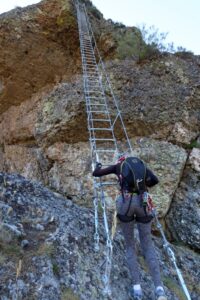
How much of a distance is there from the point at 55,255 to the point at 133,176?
1.43m

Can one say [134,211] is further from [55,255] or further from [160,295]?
[55,255]

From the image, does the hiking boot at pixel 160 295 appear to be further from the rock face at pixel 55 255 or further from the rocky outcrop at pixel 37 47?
the rocky outcrop at pixel 37 47

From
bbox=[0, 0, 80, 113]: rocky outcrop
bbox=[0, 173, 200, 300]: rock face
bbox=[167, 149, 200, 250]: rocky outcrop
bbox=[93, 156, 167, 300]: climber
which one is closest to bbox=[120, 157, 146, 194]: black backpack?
bbox=[93, 156, 167, 300]: climber

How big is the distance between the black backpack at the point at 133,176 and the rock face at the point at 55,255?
1172mm

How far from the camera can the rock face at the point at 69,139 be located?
4.51 m

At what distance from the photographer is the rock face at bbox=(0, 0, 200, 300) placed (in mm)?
4508

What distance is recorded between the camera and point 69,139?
9.03m

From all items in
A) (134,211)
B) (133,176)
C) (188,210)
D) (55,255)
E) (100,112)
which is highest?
(133,176)

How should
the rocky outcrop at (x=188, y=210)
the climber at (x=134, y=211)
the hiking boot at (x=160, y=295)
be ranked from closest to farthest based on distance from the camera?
the hiking boot at (x=160, y=295) < the climber at (x=134, y=211) < the rocky outcrop at (x=188, y=210)

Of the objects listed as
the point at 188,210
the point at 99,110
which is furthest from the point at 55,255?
the point at 99,110

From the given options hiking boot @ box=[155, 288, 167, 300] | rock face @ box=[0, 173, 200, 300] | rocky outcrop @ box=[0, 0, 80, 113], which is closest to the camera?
hiking boot @ box=[155, 288, 167, 300]

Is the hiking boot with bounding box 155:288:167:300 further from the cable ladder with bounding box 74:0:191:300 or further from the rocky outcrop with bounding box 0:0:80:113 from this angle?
the rocky outcrop with bounding box 0:0:80:113

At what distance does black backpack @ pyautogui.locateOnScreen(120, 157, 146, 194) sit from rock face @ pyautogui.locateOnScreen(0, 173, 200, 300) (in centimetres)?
117

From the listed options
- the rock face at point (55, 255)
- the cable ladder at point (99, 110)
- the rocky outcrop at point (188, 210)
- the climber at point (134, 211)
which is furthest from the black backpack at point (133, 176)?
the rocky outcrop at point (188, 210)
